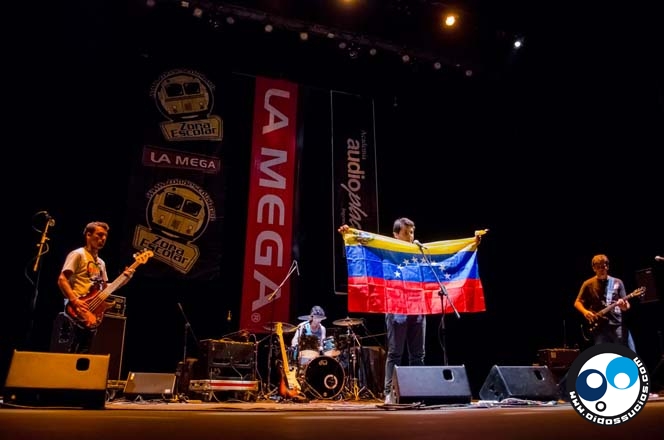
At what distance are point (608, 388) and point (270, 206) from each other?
6001mm

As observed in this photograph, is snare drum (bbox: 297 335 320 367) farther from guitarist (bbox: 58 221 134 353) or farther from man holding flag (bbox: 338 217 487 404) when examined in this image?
guitarist (bbox: 58 221 134 353)

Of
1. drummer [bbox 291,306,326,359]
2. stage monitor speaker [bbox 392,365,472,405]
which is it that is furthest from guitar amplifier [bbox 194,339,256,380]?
stage monitor speaker [bbox 392,365,472,405]

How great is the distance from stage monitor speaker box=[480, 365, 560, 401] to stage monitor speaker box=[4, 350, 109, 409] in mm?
3322

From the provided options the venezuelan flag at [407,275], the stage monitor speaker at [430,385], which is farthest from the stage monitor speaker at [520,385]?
the venezuelan flag at [407,275]

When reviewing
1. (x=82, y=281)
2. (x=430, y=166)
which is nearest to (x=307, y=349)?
(x=82, y=281)

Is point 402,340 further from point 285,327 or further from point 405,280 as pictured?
point 285,327

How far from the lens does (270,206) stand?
7.84 meters

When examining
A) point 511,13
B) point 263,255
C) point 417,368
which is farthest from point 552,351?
point 511,13

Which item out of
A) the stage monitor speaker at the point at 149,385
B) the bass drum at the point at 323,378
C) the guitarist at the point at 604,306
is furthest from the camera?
the bass drum at the point at 323,378

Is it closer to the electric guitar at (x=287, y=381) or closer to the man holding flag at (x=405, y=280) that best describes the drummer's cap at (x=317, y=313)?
the electric guitar at (x=287, y=381)

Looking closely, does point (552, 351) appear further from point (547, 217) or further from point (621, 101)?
point (621, 101)

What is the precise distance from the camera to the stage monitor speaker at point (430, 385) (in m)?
4.07

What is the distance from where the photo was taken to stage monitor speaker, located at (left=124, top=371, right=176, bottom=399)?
20.0 feet

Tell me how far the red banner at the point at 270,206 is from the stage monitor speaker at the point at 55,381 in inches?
141
